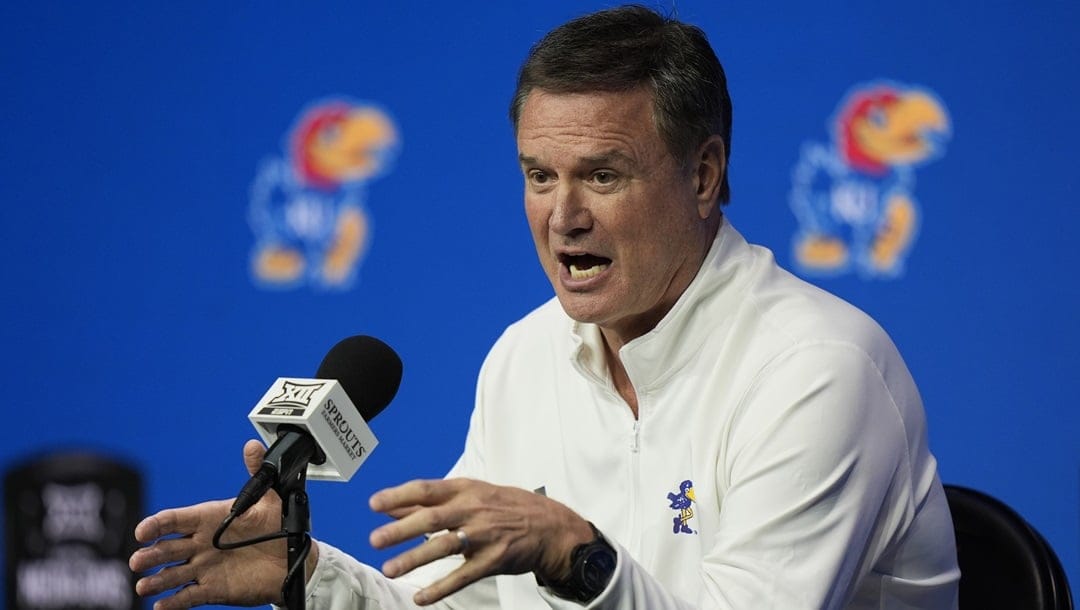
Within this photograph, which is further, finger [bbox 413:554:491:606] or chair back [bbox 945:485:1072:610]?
chair back [bbox 945:485:1072:610]

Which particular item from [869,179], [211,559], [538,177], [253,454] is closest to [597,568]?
[253,454]

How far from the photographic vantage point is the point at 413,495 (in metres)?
1.44

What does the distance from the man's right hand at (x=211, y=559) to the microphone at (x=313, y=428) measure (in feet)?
0.92

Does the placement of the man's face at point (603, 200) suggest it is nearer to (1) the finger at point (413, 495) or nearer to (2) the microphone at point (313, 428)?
(2) the microphone at point (313, 428)

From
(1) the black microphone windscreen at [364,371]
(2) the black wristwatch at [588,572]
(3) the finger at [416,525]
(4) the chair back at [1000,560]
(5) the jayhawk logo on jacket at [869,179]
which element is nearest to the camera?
(3) the finger at [416,525]

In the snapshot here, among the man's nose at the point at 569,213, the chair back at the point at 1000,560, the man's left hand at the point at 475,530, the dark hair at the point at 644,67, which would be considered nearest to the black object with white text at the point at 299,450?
the man's left hand at the point at 475,530

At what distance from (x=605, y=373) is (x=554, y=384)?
5.6 inches

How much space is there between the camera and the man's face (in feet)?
6.57

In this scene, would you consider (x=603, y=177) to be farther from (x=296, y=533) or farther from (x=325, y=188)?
(x=325, y=188)

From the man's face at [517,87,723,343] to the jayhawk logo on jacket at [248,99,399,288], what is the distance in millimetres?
1393

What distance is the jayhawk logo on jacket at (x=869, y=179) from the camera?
306 cm

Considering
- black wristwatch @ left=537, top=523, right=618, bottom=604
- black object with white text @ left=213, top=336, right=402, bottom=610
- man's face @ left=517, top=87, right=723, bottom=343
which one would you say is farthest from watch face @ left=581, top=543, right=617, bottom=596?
man's face @ left=517, top=87, right=723, bottom=343

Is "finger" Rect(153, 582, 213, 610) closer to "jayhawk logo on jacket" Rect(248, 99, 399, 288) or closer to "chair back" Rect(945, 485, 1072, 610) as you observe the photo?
"chair back" Rect(945, 485, 1072, 610)

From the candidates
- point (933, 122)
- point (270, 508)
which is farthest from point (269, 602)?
point (933, 122)
